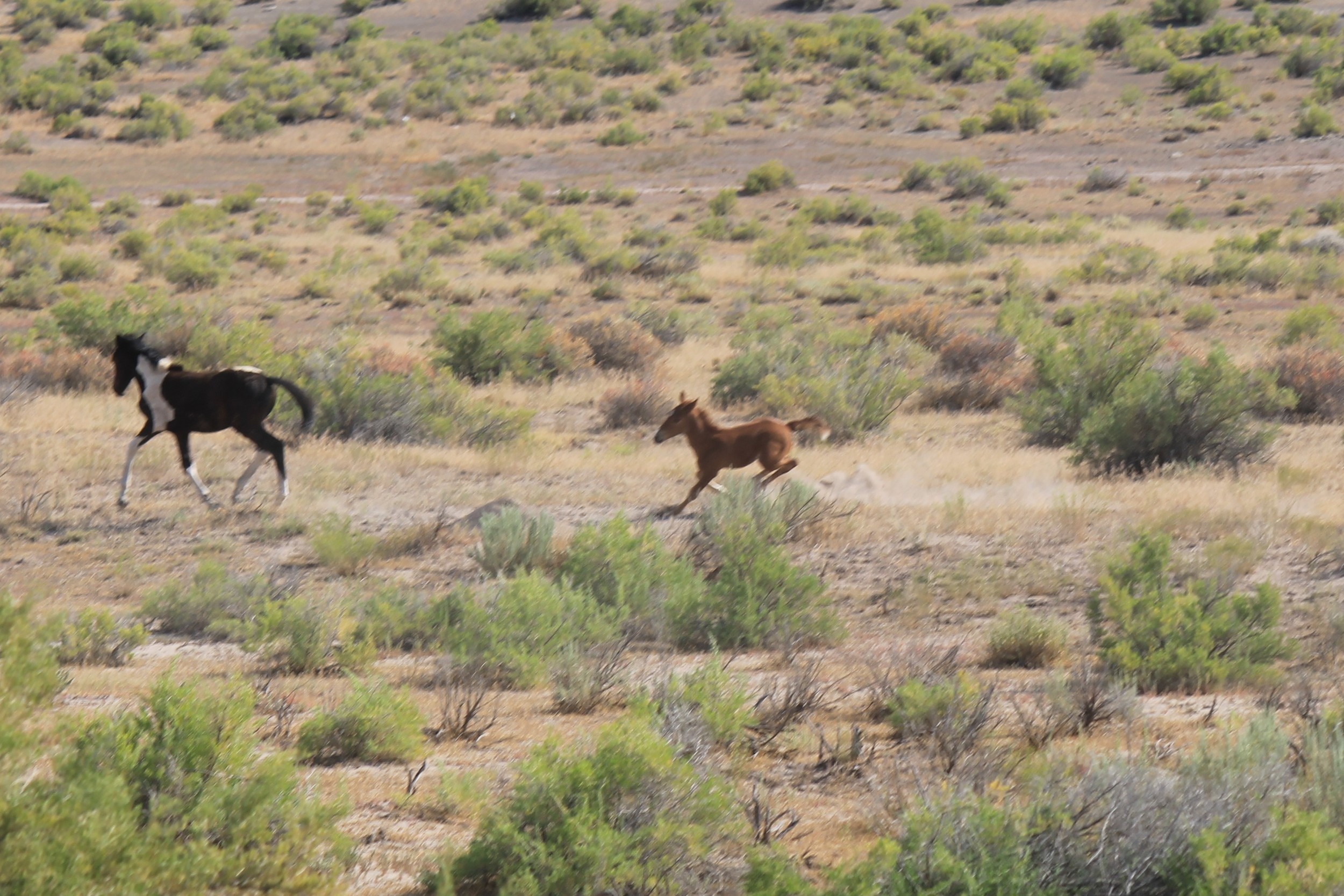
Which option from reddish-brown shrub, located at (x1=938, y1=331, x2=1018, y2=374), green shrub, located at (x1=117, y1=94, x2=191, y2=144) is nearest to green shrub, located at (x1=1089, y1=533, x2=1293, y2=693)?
reddish-brown shrub, located at (x1=938, y1=331, x2=1018, y2=374)

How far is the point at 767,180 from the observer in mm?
40656

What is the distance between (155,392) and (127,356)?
17.7 inches

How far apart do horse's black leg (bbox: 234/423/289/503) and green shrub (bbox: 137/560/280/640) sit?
263 cm

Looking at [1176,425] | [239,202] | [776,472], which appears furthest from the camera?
[239,202]

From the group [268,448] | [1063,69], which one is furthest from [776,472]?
[1063,69]

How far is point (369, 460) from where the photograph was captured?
14.0 metres

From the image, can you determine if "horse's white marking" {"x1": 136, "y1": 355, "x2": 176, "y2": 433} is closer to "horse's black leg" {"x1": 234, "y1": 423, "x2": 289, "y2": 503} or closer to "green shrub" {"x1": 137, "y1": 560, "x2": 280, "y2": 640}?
"horse's black leg" {"x1": 234, "y1": 423, "x2": 289, "y2": 503}

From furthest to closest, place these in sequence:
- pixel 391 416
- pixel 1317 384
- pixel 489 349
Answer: pixel 489 349
pixel 1317 384
pixel 391 416

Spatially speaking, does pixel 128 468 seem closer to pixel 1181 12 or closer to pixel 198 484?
pixel 198 484

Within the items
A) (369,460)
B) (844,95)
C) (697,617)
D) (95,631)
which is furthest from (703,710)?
(844,95)

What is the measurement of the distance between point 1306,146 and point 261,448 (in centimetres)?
3974

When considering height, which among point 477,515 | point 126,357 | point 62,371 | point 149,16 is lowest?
point 62,371

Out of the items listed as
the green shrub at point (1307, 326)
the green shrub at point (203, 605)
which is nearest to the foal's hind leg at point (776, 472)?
the green shrub at point (203, 605)

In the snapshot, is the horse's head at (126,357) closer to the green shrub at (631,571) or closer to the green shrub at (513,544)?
the green shrub at (513,544)
